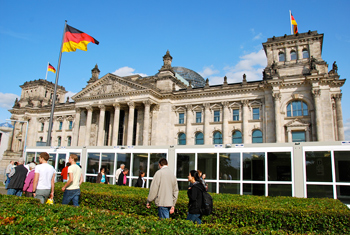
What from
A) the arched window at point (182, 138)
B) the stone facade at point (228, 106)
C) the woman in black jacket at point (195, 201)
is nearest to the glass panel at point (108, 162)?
the stone facade at point (228, 106)

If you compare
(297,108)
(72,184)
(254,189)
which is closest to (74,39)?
(72,184)

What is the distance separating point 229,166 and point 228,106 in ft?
78.8

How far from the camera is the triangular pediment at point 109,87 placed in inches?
1791

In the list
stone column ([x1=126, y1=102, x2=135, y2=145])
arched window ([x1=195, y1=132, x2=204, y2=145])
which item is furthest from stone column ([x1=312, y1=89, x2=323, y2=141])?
stone column ([x1=126, y1=102, x2=135, y2=145])

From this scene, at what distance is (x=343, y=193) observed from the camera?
17000mm

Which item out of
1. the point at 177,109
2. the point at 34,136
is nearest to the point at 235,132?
the point at 177,109

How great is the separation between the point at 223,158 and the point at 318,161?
622 centimetres

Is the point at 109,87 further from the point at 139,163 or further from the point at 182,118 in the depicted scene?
the point at 139,163

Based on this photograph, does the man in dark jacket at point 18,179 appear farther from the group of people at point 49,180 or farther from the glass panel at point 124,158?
the glass panel at point 124,158

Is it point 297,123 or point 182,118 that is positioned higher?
point 182,118

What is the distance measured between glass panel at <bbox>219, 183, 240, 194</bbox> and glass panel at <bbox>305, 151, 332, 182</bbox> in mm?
4592

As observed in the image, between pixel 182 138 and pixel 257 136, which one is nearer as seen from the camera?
pixel 257 136

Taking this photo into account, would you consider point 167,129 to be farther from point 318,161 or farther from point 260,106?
point 318,161

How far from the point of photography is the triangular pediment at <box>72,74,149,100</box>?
45.5 meters
